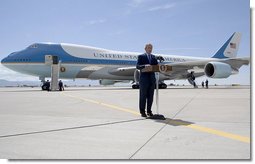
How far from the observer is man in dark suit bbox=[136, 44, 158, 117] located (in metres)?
5.23

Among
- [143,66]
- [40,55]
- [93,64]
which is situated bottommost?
[143,66]

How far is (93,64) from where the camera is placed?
23766mm

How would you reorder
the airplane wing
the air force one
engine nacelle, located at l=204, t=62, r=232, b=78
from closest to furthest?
engine nacelle, located at l=204, t=62, r=232, b=78, the air force one, the airplane wing

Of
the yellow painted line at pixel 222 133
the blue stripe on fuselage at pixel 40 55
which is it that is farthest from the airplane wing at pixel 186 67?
the yellow painted line at pixel 222 133

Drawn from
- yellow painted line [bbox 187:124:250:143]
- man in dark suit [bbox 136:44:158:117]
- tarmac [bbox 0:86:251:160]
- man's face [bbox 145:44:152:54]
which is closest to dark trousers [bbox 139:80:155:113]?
man in dark suit [bbox 136:44:158:117]

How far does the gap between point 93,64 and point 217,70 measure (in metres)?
10.3

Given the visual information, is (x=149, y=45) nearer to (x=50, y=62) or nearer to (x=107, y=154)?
(x=107, y=154)

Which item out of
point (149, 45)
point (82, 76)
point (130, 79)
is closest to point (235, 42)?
point (130, 79)

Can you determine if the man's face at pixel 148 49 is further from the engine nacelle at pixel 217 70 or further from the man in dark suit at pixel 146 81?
the engine nacelle at pixel 217 70

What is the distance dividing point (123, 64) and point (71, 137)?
22690 mm

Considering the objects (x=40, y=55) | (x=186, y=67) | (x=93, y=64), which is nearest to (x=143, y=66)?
(x=40, y=55)

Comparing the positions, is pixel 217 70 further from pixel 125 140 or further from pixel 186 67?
pixel 125 140

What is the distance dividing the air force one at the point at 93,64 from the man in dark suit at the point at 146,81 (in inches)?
577

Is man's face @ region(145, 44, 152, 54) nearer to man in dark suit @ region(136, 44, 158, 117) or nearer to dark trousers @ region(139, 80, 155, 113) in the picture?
man in dark suit @ region(136, 44, 158, 117)
